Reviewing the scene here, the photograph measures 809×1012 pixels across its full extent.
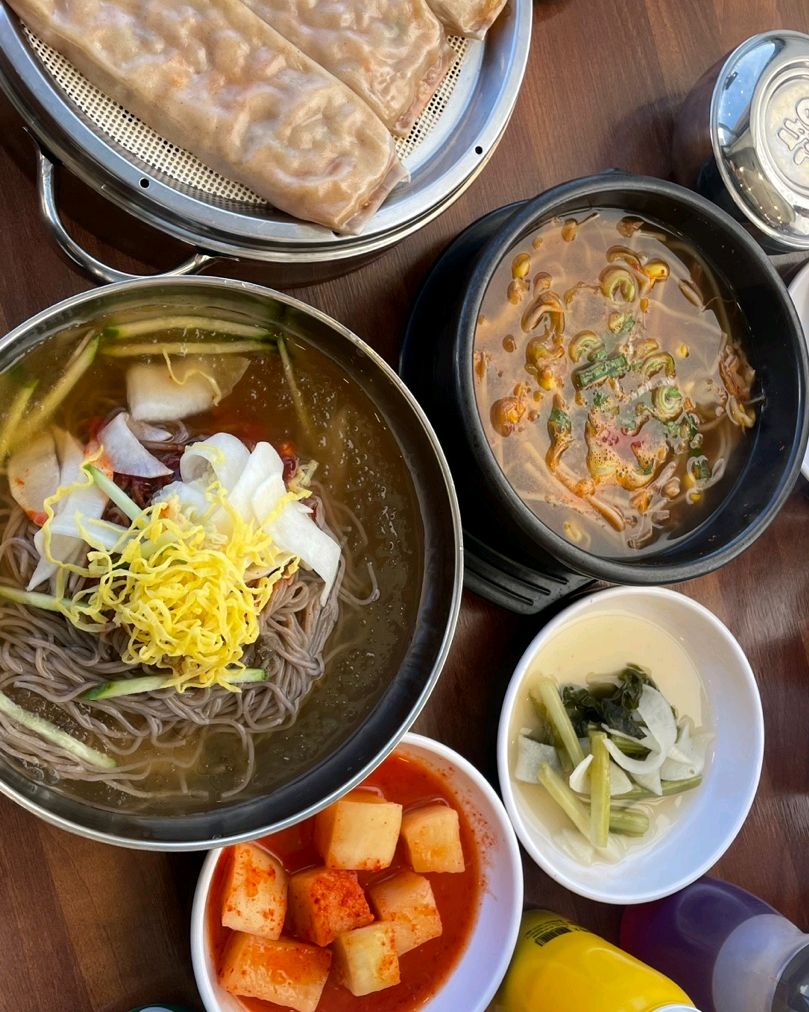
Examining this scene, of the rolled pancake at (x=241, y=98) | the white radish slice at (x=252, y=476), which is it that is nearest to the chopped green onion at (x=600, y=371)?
the rolled pancake at (x=241, y=98)

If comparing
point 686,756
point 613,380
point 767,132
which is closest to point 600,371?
point 613,380

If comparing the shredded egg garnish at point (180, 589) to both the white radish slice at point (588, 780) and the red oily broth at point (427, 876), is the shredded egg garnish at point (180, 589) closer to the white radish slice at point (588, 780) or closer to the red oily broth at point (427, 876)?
the red oily broth at point (427, 876)

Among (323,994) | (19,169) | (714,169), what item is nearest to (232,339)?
(19,169)

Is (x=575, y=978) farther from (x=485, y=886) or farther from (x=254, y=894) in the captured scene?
(x=254, y=894)

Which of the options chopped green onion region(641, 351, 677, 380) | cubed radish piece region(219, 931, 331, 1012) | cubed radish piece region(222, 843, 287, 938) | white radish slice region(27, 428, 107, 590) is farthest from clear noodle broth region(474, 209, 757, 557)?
cubed radish piece region(219, 931, 331, 1012)

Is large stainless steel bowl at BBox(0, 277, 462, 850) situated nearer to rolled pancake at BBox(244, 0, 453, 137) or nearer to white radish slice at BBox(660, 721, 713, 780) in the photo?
rolled pancake at BBox(244, 0, 453, 137)

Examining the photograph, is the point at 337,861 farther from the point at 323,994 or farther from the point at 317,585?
the point at 317,585
